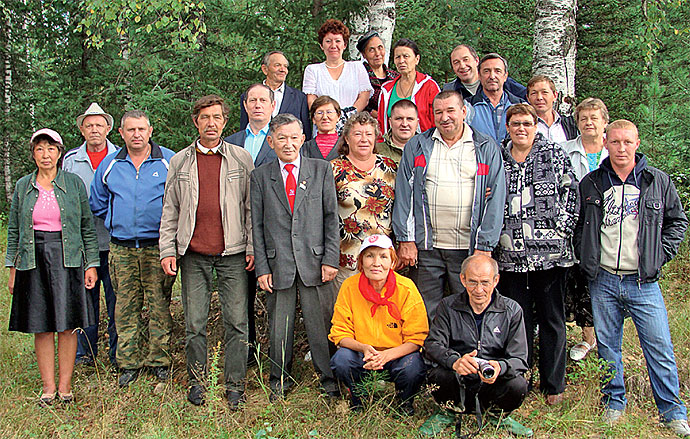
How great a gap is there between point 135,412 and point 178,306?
10.3 feet

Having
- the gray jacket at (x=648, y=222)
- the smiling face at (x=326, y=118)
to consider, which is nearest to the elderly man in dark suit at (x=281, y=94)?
the smiling face at (x=326, y=118)

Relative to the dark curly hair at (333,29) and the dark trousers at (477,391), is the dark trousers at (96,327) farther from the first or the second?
the dark trousers at (477,391)

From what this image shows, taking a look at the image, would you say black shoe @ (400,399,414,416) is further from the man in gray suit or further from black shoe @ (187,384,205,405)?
black shoe @ (187,384,205,405)

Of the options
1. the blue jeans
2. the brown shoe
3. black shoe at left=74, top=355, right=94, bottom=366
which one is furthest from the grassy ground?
black shoe at left=74, top=355, right=94, bottom=366

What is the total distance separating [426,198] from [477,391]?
5.20 feet

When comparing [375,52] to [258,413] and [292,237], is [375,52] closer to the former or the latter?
[292,237]

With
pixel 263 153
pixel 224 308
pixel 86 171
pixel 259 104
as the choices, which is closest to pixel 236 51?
pixel 86 171

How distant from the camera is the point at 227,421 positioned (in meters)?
4.66

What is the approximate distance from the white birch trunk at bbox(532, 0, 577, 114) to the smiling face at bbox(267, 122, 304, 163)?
3.39 metres

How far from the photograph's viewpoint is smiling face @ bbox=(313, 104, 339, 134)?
18.2 feet

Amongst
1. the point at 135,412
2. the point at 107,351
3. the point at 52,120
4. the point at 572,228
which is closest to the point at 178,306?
the point at 107,351

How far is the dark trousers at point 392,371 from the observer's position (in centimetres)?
457

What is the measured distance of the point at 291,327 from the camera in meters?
5.12

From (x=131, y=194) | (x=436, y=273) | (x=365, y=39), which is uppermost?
(x=365, y=39)
